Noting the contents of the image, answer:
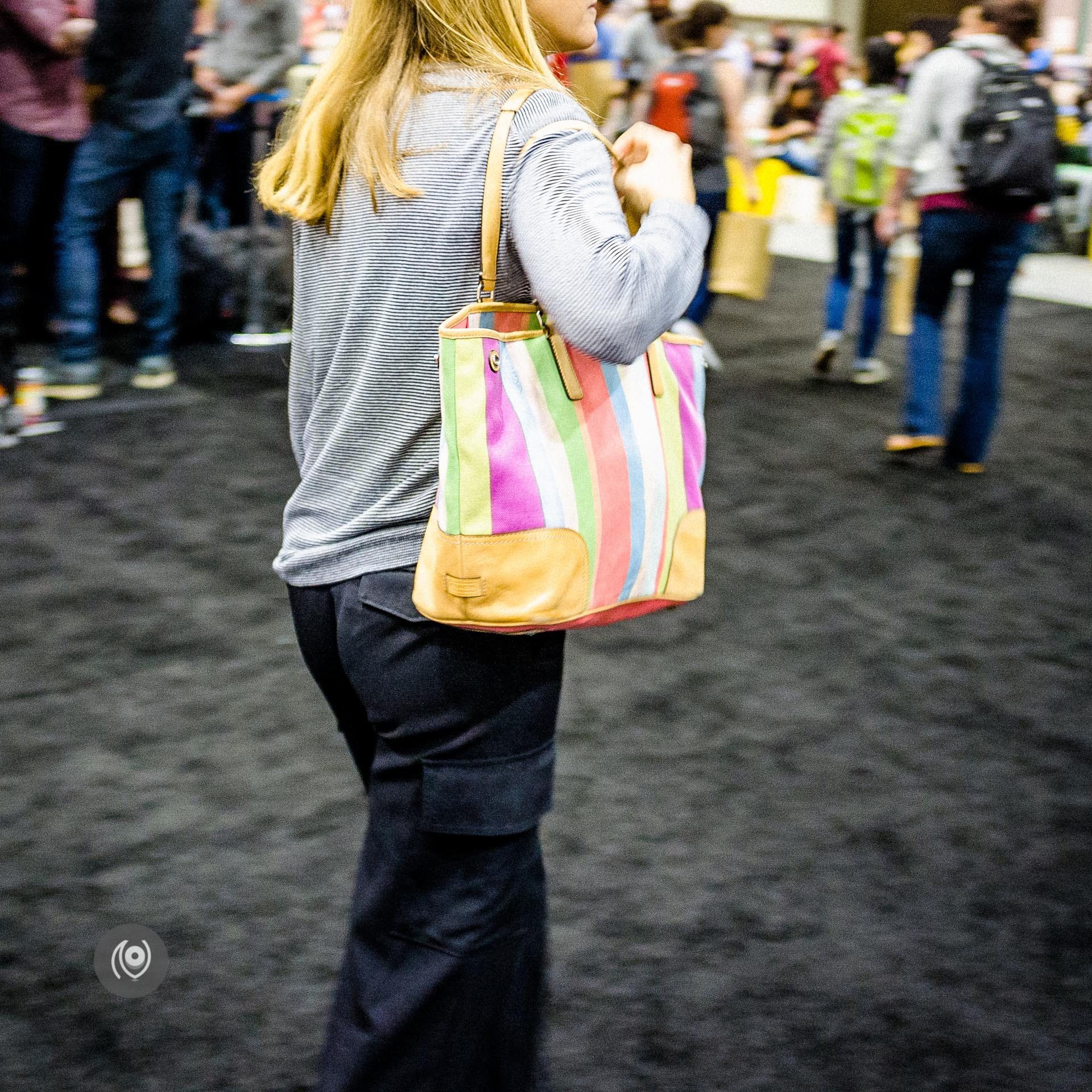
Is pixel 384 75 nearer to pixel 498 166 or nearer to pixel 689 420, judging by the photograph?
pixel 498 166

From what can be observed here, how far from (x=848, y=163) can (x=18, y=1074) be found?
499 centimetres

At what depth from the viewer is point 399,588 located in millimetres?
1387

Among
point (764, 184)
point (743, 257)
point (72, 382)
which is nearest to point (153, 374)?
point (72, 382)

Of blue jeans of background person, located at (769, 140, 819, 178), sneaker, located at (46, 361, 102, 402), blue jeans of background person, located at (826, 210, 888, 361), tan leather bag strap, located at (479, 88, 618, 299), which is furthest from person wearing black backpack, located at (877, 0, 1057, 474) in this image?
blue jeans of background person, located at (769, 140, 819, 178)

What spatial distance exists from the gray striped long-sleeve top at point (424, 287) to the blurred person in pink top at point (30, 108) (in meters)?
4.07

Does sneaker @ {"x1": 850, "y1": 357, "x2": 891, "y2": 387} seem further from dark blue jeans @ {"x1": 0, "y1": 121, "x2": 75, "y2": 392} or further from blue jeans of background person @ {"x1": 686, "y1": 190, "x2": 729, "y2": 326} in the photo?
dark blue jeans @ {"x1": 0, "y1": 121, "x2": 75, "y2": 392}

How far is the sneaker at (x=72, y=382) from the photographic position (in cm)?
557

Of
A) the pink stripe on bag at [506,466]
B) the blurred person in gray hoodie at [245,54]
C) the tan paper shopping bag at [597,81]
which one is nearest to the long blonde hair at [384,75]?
the pink stripe on bag at [506,466]

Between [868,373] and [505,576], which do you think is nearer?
[505,576]

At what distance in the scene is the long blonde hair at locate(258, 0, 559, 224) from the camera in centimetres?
128

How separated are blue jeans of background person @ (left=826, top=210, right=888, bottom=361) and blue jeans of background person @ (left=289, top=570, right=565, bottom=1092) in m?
4.96

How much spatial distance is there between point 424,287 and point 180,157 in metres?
4.73

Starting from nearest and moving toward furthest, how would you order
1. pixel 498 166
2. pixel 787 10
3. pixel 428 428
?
pixel 498 166, pixel 428 428, pixel 787 10

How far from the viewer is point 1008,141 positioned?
4.39 meters
